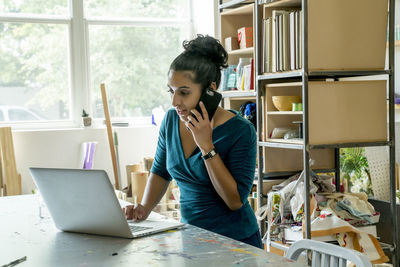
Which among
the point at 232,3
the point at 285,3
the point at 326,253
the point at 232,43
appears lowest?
the point at 326,253

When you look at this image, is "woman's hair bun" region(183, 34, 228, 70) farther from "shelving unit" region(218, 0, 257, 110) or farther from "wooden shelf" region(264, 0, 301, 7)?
"shelving unit" region(218, 0, 257, 110)

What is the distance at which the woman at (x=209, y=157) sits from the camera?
1.84 meters

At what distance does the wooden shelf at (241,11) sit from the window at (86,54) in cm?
141

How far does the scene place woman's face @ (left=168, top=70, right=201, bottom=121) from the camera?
6.22 ft

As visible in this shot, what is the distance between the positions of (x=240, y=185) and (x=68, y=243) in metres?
0.62

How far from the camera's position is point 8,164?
4254mm

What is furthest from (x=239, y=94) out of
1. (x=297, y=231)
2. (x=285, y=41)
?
(x=297, y=231)

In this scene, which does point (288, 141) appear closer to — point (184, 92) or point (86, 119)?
point (184, 92)

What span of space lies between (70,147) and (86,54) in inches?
33.9

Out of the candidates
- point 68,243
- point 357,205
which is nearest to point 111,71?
point 357,205

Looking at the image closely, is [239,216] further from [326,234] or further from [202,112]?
[326,234]

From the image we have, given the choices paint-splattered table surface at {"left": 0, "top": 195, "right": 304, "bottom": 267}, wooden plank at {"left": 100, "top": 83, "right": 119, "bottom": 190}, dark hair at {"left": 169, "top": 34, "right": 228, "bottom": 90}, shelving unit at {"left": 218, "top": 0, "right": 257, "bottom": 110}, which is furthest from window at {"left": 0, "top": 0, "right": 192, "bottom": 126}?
paint-splattered table surface at {"left": 0, "top": 195, "right": 304, "bottom": 267}

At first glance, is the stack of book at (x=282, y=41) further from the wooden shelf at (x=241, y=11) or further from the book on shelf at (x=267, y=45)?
the wooden shelf at (x=241, y=11)

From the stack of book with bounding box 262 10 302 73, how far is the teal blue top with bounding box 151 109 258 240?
42.4 inches
